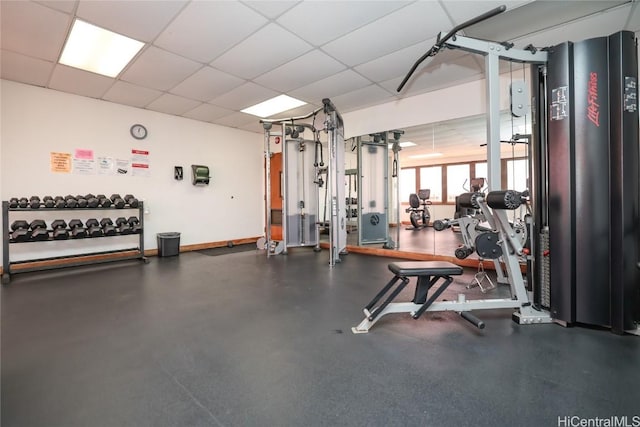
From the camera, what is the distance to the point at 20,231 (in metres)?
3.77

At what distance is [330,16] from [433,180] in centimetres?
339

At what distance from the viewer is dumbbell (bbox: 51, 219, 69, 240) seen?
4012mm

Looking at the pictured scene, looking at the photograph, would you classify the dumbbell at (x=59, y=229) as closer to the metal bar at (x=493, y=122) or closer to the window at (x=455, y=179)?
the metal bar at (x=493, y=122)

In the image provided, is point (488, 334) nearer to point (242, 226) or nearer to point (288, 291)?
point (288, 291)

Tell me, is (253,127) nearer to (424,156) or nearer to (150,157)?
(150,157)

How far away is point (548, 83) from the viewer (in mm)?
Answer: 2279

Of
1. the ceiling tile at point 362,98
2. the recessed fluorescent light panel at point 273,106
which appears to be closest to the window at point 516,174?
the ceiling tile at point 362,98

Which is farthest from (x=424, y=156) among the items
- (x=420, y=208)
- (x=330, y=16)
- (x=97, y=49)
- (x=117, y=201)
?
(x=117, y=201)

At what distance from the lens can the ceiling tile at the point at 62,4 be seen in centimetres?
247

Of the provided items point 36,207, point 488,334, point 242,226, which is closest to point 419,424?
point 488,334

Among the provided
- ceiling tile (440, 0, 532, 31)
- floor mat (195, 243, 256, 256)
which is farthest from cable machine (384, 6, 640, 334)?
floor mat (195, 243, 256, 256)

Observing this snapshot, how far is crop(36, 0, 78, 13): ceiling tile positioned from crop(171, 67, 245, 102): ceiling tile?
1368mm

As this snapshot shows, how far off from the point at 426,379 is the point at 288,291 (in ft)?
6.10
